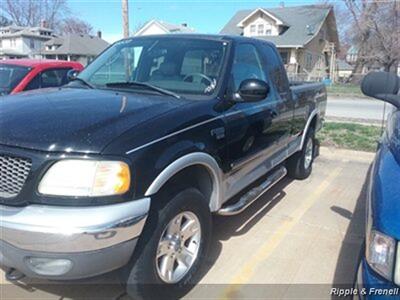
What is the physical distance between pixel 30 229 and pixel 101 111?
3.04ft

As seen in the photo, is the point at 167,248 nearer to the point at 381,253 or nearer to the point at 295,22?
the point at 381,253

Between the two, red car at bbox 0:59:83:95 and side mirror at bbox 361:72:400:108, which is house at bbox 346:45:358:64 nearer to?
red car at bbox 0:59:83:95

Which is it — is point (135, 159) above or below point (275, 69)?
below

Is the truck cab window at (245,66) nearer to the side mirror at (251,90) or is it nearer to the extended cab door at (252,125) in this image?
the extended cab door at (252,125)

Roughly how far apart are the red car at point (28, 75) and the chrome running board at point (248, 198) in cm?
524

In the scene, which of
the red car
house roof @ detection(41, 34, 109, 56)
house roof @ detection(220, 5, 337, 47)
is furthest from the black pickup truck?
house roof @ detection(41, 34, 109, 56)

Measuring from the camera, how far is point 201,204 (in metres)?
3.09

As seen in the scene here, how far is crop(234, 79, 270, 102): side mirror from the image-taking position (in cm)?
343

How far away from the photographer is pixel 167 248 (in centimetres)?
287

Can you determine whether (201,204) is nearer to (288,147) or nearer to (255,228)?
(255,228)

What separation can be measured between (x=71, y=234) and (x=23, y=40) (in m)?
67.6

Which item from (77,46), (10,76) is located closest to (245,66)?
(10,76)

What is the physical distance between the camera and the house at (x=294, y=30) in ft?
120

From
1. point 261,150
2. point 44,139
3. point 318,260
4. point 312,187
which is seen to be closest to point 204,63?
point 261,150
